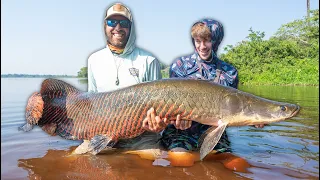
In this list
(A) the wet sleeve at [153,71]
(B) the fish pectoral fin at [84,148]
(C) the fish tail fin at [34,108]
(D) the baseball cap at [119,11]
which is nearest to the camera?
(C) the fish tail fin at [34,108]

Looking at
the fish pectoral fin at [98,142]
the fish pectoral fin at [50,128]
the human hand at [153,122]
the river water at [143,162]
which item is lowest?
the river water at [143,162]

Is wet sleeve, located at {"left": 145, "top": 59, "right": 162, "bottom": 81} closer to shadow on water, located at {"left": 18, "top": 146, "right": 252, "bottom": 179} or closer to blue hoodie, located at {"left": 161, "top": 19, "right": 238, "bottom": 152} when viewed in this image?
blue hoodie, located at {"left": 161, "top": 19, "right": 238, "bottom": 152}

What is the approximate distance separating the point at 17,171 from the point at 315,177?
299cm

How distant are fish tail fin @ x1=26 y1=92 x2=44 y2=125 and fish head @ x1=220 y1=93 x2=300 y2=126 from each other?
2.07m

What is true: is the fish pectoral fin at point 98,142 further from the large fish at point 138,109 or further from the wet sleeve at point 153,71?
the wet sleeve at point 153,71

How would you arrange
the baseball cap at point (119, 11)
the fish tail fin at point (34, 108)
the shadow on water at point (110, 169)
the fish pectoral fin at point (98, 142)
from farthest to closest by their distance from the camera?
the baseball cap at point (119, 11)
the fish tail fin at point (34, 108)
the fish pectoral fin at point (98, 142)
the shadow on water at point (110, 169)

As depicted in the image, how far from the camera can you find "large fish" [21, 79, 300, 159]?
3.40 meters

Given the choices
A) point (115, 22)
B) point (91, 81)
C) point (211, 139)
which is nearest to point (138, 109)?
point (211, 139)

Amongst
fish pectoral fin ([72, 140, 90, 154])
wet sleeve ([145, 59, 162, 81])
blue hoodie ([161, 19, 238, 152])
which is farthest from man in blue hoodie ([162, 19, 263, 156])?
fish pectoral fin ([72, 140, 90, 154])

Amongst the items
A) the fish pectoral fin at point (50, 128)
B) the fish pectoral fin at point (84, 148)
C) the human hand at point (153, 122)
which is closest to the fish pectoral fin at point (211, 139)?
the human hand at point (153, 122)

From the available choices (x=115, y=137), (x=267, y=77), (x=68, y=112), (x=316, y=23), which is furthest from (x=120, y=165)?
(x=316, y=23)

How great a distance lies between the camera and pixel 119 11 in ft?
13.7

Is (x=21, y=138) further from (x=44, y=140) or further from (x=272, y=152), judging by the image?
(x=272, y=152)

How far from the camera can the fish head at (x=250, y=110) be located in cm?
338
